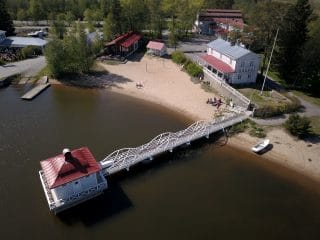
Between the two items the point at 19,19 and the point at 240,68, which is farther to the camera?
the point at 19,19

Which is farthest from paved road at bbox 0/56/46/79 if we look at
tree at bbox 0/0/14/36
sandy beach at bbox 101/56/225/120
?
tree at bbox 0/0/14/36

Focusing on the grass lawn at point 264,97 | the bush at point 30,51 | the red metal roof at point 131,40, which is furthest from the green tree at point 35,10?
the grass lawn at point 264,97

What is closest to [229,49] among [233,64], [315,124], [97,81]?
[233,64]

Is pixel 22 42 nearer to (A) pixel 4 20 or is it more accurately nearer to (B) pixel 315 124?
(A) pixel 4 20

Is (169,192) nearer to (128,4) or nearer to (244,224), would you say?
(244,224)

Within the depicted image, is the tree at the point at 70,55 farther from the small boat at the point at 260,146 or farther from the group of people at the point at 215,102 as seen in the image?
the small boat at the point at 260,146

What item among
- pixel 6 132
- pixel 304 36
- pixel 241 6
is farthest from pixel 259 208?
pixel 241 6

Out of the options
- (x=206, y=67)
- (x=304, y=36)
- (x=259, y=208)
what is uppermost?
(x=304, y=36)
